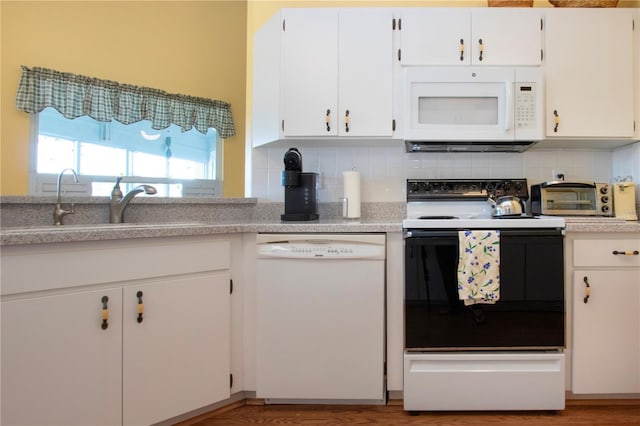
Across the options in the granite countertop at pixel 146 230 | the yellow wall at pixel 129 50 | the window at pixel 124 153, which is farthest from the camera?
the window at pixel 124 153

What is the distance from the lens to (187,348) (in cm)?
142

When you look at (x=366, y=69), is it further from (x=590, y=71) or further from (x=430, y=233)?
(x=590, y=71)

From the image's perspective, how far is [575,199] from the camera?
6.19 feet

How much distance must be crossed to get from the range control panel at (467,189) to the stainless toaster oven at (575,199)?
0.16m

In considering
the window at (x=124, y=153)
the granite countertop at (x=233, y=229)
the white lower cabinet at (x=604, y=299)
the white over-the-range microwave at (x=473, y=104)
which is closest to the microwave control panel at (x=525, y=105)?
the white over-the-range microwave at (x=473, y=104)

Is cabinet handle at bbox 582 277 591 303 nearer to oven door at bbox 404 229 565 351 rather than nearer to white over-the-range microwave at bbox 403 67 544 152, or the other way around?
oven door at bbox 404 229 565 351

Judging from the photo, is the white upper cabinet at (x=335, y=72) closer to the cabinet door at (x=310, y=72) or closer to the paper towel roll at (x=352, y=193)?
the cabinet door at (x=310, y=72)

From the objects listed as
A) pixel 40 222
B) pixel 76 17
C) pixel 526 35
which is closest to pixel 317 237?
pixel 40 222

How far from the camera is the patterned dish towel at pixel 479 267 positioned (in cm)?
148

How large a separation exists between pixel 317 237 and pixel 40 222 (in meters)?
1.32

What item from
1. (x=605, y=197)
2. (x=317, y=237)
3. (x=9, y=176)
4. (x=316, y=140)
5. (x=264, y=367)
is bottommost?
(x=264, y=367)

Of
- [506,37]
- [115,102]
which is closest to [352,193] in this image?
[506,37]

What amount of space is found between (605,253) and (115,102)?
3.57 meters

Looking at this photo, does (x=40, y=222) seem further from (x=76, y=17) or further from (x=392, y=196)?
(x=76, y=17)
